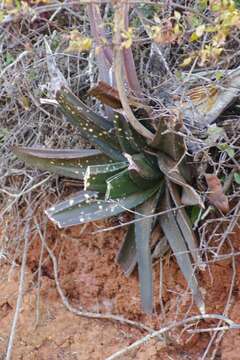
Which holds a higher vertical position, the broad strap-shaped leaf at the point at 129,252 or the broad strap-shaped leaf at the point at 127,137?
the broad strap-shaped leaf at the point at 127,137

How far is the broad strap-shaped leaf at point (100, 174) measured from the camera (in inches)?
98.3

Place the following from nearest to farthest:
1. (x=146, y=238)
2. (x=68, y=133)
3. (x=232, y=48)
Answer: (x=146, y=238)
(x=232, y=48)
(x=68, y=133)

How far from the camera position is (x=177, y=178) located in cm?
245

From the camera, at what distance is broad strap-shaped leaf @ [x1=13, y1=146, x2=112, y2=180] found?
2.66m

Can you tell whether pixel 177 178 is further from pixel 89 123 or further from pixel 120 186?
pixel 89 123

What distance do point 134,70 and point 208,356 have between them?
3.55 feet

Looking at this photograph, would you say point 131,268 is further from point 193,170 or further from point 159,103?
point 159,103

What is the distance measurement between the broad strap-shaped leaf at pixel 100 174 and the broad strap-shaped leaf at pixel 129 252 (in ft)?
0.63

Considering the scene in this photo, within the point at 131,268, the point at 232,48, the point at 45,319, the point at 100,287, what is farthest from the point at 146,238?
Result: the point at 232,48

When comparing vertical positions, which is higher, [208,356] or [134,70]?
[134,70]

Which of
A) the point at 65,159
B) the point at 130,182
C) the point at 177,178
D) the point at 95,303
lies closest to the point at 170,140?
the point at 177,178

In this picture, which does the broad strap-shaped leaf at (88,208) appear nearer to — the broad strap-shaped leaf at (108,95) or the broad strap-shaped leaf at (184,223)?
the broad strap-shaped leaf at (184,223)

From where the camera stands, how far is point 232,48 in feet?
8.94

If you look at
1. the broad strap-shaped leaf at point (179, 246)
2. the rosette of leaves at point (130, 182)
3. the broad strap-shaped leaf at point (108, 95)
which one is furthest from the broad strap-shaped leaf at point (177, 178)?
the broad strap-shaped leaf at point (108, 95)
